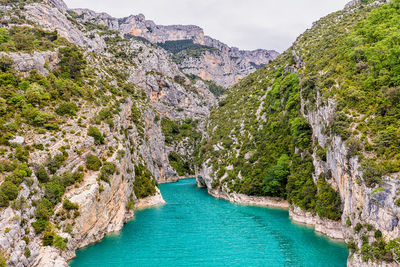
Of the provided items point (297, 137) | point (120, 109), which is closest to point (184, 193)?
point (120, 109)

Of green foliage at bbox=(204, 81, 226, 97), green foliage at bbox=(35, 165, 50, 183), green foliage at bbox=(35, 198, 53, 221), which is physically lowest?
green foliage at bbox=(35, 198, 53, 221)

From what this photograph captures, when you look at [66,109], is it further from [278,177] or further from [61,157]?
[278,177]

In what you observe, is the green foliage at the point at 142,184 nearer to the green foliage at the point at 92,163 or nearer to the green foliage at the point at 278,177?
the green foliage at the point at 92,163

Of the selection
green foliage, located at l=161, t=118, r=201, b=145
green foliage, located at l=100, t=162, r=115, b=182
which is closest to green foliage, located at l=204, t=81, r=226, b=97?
green foliage, located at l=161, t=118, r=201, b=145

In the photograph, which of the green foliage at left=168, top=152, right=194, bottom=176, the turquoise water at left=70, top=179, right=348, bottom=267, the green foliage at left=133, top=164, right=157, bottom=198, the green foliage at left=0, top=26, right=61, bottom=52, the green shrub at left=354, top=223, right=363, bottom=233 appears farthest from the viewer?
the green foliage at left=168, top=152, right=194, bottom=176

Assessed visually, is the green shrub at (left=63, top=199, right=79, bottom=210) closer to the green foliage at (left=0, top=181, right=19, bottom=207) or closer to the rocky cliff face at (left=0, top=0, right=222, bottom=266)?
the rocky cliff face at (left=0, top=0, right=222, bottom=266)

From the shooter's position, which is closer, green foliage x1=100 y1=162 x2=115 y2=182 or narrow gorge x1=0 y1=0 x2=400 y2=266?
narrow gorge x1=0 y1=0 x2=400 y2=266

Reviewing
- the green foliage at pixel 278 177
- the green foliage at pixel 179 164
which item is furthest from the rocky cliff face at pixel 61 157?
the green foliage at pixel 179 164
